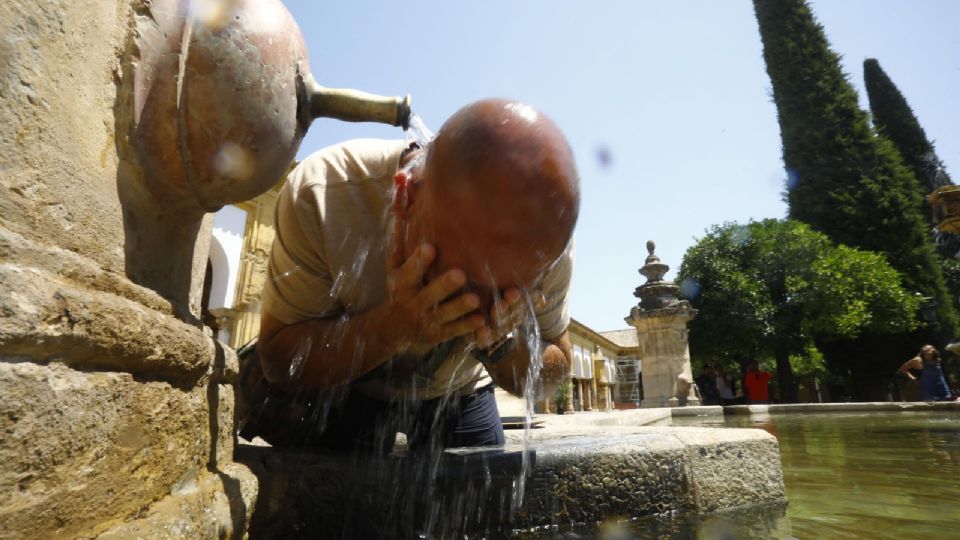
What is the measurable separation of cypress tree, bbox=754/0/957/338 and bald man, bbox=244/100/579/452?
89.3ft

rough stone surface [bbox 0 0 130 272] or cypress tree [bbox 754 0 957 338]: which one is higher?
cypress tree [bbox 754 0 957 338]

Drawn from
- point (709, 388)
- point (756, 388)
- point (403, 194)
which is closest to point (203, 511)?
point (403, 194)

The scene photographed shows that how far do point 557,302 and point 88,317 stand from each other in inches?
55.8

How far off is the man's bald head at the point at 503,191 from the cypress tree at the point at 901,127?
115ft

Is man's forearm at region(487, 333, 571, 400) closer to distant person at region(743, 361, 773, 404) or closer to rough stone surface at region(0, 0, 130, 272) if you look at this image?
rough stone surface at region(0, 0, 130, 272)

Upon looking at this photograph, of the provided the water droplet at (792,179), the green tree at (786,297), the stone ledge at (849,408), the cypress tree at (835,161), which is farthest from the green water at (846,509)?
the water droplet at (792,179)

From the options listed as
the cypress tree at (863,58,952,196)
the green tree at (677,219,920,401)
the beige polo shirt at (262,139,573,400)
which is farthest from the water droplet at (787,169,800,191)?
the beige polo shirt at (262,139,573,400)

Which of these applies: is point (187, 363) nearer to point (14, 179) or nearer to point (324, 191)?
point (14, 179)

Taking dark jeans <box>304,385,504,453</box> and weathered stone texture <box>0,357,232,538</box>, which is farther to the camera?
dark jeans <box>304,385,504,453</box>

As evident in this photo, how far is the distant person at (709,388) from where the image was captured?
527 inches

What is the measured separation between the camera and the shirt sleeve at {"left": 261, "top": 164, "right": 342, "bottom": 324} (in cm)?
166

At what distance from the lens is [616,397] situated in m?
37.8

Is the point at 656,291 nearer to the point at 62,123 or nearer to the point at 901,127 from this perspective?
the point at 62,123

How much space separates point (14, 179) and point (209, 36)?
1.49ft
